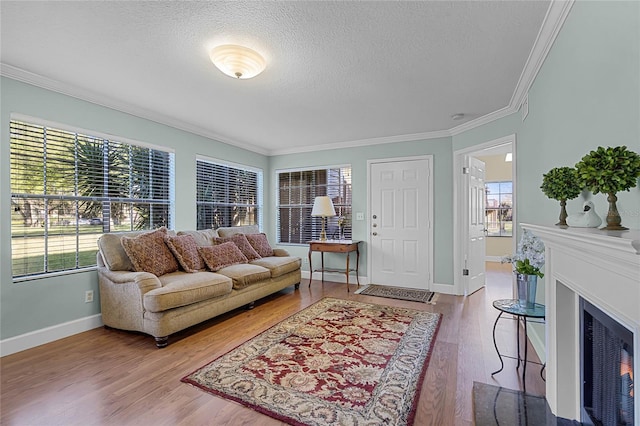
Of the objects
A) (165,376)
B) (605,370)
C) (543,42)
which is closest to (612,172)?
(605,370)

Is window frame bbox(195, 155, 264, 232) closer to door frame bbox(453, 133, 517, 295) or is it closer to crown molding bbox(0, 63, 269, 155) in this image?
crown molding bbox(0, 63, 269, 155)

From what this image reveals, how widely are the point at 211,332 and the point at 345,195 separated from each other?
3117 mm

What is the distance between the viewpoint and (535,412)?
1680 mm

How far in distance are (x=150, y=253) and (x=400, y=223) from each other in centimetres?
345

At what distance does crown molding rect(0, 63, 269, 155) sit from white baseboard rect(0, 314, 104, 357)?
7.20 feet

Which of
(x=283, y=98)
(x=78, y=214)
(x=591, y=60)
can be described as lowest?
(x=78, y=214)

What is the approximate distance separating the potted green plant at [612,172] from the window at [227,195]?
4.30 m

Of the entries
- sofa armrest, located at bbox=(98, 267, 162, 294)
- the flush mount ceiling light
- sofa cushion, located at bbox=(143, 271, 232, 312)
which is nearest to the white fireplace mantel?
the flush mount ceiling light

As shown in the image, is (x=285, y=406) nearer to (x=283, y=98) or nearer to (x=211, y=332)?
(x=211, y=332)

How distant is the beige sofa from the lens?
104 inches

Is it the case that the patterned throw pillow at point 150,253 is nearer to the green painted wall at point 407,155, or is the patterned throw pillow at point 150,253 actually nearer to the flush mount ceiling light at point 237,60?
the flush mount ceiling light at point 237,60

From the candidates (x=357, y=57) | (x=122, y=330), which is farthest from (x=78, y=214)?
(x=357, y=57)

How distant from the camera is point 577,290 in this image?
1219mm

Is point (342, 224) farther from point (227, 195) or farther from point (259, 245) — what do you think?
point (227, 195)
